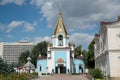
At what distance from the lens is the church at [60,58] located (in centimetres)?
6072

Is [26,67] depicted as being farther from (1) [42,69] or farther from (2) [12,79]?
(2) [12,79]

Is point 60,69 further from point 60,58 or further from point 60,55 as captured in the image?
point 60,55

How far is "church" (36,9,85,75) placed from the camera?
6072cm

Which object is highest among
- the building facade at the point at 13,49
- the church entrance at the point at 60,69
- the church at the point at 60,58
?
the building facade at the point at 13,49

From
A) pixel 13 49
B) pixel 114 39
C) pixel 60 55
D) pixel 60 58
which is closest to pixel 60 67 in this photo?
pixel 60 58

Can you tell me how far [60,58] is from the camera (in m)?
60.8

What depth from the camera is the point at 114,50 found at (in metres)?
30.4

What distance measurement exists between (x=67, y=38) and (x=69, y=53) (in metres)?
4.78

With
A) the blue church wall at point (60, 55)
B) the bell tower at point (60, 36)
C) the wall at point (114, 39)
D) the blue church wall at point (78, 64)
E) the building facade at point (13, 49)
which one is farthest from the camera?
the building facade at point (13, 49)

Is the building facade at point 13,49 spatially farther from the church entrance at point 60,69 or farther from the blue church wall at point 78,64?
the church entrance at point 60,69

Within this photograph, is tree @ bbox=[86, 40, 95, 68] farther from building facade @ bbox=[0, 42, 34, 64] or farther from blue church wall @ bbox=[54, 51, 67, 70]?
building facade @ bbox=[0, 42, 34, 64]

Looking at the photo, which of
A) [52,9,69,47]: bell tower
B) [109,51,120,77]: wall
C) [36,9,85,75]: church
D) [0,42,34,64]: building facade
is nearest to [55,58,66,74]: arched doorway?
[36,9,85,75]: church

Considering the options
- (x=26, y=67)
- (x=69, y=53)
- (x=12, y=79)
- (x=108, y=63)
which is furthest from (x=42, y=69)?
(x=12, y=79)

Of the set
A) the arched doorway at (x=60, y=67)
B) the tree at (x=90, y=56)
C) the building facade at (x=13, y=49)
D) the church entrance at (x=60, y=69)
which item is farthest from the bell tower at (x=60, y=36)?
the building facade at (x=13, y=49)
